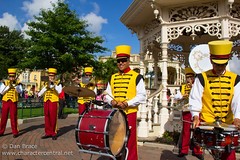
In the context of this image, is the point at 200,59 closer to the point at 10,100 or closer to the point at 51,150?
the point at 51,150

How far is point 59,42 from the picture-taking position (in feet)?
75.5

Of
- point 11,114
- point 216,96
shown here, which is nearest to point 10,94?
point 11,114

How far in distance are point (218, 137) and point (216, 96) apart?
73 centimetres

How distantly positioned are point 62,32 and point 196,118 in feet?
70.6

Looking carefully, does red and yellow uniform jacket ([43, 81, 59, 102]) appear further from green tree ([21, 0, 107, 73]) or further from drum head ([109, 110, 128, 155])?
green tree ([21, 0, 107, 73])

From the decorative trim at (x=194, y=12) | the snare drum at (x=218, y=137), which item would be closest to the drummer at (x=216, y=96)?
the snare drum at (x=218, y=137)

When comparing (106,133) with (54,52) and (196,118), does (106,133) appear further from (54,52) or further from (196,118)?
(54,52)

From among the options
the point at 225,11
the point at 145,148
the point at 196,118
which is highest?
the point at 225,11

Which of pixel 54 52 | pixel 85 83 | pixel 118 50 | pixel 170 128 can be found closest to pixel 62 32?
pixel 54 52

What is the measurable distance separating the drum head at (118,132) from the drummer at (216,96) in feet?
3.51

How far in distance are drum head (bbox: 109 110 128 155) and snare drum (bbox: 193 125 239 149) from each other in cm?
128

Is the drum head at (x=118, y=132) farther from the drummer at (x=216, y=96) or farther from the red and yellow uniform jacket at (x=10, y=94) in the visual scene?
the red and yellow uniform jacket at (x=10, y=94)

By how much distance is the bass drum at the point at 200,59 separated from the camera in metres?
6.11

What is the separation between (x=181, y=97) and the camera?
23.3ft
